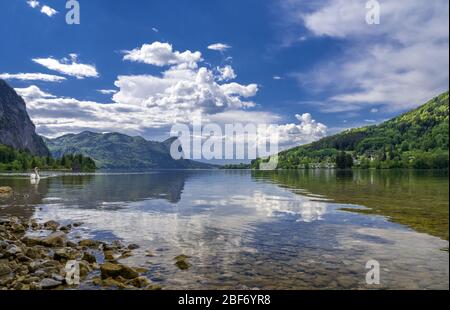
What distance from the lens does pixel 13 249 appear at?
896 inches

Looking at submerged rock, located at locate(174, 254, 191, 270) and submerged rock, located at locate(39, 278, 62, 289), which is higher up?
submerged rock, located at locate(39, 278, 62, 289)

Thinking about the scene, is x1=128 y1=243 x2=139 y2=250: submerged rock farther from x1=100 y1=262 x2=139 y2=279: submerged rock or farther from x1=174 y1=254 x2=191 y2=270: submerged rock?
x1=100 y1=262 x2=139 y2=279: submerged rock

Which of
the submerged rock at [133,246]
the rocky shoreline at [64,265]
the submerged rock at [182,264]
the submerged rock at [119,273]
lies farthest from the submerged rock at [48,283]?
the submerged rock at [133,246]

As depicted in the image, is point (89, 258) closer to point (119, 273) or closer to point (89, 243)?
point (119, 273)

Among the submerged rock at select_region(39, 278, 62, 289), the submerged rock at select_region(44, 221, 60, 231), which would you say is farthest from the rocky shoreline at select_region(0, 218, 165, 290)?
the submerged rock at select_region(44, 221, 60, 231)

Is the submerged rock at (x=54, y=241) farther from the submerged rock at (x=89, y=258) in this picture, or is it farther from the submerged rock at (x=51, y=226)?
the submerged rock at (x=51, y=226)

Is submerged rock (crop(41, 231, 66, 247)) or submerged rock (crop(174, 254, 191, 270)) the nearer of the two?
submerged rock (crop(174, 254, 191, 270))

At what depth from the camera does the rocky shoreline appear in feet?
59.2

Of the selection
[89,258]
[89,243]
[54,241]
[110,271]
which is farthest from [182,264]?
[54,241]

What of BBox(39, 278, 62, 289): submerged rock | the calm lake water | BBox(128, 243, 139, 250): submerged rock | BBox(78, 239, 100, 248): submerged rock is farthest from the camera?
BBox(78, 239, 100, 248): submerged rock

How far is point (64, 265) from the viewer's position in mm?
21250
